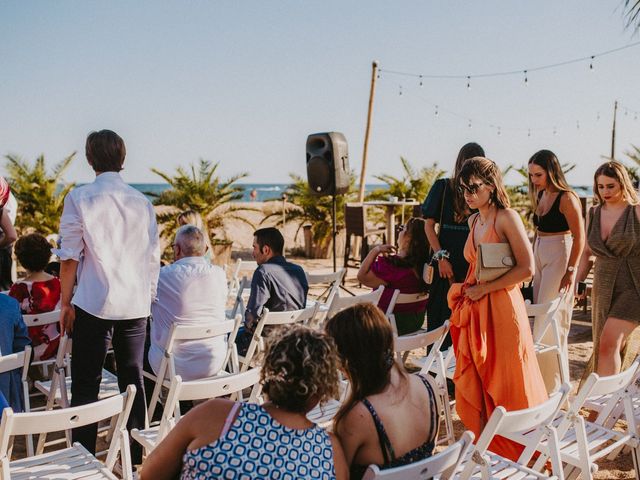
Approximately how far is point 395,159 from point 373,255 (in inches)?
388

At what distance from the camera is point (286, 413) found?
1.81 m

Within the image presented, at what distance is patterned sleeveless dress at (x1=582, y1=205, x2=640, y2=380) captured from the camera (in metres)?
3.90

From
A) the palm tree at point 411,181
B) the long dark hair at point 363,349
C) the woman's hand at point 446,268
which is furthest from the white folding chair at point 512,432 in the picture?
the palm tree at point 411,181

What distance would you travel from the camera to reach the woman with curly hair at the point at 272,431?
1721 millimetres

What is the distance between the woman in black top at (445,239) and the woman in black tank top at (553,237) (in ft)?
2.06

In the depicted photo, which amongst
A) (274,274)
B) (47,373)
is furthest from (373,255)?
(47,373)

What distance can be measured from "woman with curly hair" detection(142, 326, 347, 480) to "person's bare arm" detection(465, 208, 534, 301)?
5.56 feet

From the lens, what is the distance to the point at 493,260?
3.22 meters

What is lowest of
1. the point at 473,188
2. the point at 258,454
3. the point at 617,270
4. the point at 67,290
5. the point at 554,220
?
the point at 258,454

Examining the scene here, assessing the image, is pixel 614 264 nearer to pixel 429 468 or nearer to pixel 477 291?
pixel 477 291

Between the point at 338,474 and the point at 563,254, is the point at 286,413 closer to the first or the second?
the point at 338,474

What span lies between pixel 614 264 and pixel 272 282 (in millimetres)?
2314

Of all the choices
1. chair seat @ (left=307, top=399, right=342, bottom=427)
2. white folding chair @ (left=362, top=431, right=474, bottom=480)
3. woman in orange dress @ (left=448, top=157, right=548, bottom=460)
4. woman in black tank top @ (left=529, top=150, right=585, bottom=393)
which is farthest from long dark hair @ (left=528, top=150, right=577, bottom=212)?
white folding chair @ (left=362, top=431, right=474, bottom=480)

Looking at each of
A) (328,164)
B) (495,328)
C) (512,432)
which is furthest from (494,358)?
(328,164)
